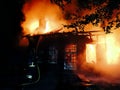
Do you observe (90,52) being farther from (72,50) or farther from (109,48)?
(109,48)

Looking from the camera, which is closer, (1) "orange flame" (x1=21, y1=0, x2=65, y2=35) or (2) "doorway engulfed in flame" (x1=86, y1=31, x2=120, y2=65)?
(2) "doorway engulfed in flame" (x1=86, y1=31, x2=120, y2=65)

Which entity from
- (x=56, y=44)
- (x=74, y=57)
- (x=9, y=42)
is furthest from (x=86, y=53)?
(x=9, y=42)

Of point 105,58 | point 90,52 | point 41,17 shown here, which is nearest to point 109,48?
point 105,58

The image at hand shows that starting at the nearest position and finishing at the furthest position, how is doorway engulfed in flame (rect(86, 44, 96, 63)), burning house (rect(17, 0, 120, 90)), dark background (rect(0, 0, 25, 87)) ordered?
burning house (rect(17, 0, 120, 90)) → doorway engulfed in flame (rect(86, 44, 96, 63)) → dark background (rect(0, 0, 25, 87))

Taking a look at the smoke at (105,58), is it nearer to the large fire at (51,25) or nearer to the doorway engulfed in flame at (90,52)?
the large fire at (51,25)

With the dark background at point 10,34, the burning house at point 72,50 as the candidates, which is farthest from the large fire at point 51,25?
the dark background at point 10,34

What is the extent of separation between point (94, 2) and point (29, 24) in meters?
14.5

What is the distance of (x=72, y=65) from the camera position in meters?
24.7

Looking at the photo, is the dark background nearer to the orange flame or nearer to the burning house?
the orange flame

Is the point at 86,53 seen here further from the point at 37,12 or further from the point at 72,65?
the point at 37,12

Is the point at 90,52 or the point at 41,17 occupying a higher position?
the point at 41,17

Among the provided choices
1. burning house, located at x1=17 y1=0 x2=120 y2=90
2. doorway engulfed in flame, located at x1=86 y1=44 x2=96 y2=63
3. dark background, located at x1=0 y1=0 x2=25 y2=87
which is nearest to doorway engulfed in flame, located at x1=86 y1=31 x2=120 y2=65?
burning house, located at x1=17 y1=0 x2=120 y2=90

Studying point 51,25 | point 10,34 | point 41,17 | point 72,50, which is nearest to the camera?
point 72,50

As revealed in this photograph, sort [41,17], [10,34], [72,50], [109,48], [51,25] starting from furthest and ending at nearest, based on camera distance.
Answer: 1. [41,17]
2. [10,34]
3. [51,25]
4. [72,50]
5. [109,48]
